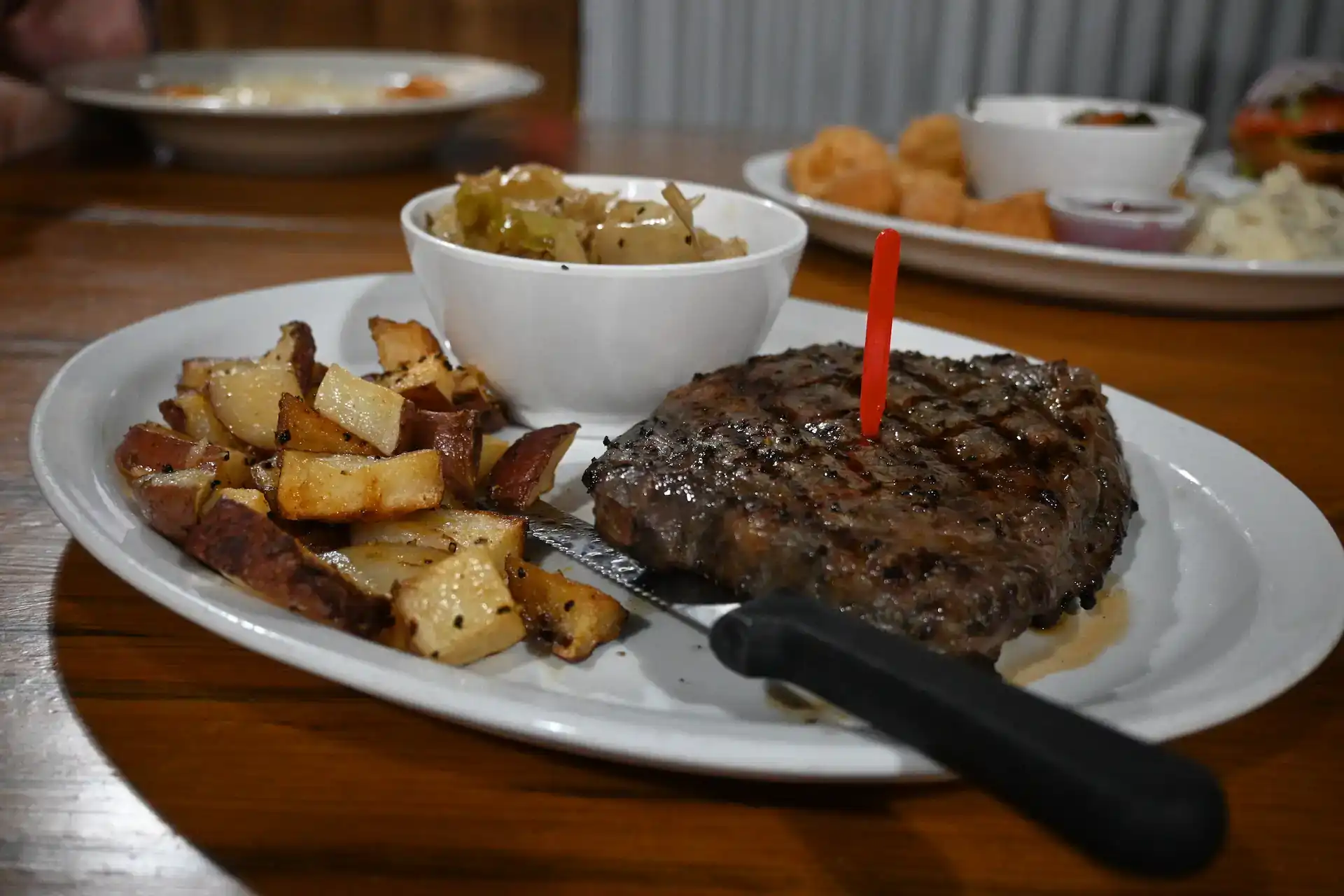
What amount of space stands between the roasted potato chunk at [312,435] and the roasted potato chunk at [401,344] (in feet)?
1.05

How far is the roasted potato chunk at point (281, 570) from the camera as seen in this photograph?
0.98 meters

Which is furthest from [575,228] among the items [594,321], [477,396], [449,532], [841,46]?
[841,46]

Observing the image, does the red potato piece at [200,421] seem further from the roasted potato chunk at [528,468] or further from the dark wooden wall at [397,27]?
the dark wooden wall at [397,27]

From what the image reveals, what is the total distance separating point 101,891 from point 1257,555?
1.17 meters

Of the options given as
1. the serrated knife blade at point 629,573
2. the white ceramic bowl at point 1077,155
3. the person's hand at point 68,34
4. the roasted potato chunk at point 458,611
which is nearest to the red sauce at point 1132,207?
the white ceramic bowl at point 1077,155

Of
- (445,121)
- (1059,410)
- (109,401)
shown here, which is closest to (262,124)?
(445,121)

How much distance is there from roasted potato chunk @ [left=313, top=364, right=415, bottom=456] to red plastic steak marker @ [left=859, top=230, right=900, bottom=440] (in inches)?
21.3

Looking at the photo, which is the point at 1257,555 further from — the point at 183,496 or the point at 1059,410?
the point at 183,496

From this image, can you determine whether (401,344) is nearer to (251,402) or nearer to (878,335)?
(251,402)

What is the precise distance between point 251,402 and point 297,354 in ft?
0.53

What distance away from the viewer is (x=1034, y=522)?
1.13 meters

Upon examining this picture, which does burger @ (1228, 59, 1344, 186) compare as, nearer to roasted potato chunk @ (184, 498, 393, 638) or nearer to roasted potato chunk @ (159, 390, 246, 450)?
roasted potato chunk @ (159, 390, 246, 450)

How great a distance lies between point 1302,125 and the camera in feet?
11.6

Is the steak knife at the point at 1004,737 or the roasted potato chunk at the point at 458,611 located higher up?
the steak knife at the point at 1004,737
